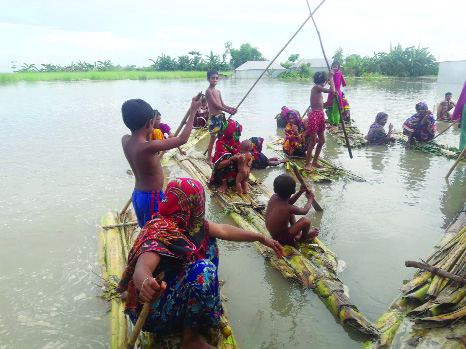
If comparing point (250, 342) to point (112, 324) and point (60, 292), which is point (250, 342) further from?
point (60, 292)

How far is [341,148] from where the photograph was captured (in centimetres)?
782

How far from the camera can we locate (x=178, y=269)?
2096 millimetres

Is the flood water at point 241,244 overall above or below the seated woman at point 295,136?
below

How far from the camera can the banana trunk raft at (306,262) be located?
8.15ft

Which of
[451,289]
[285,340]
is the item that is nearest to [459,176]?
[451,289]

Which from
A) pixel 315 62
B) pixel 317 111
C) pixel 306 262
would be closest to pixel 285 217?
pixel 306 262

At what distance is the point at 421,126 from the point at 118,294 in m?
7.04

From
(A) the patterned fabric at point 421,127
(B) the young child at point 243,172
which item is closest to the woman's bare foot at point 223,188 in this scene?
(B) the young child at point 243,172

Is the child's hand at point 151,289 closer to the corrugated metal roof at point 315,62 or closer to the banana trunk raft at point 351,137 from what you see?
the banana trunk raft at point 351,137

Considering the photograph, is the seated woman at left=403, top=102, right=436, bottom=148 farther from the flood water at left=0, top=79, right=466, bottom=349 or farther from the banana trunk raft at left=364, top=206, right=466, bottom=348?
the banana trunk raft at left=364, top=206, right=466, bottom=348

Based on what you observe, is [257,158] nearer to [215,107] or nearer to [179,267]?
[215,107]

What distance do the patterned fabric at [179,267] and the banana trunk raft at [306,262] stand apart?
0.98 m

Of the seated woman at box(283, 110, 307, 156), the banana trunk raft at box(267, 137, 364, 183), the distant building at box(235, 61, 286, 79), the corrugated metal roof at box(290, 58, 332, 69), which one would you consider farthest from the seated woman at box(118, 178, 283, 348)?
the distant building at box(235, 61, 286, 79)

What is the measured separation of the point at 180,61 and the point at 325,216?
53.8 metres
